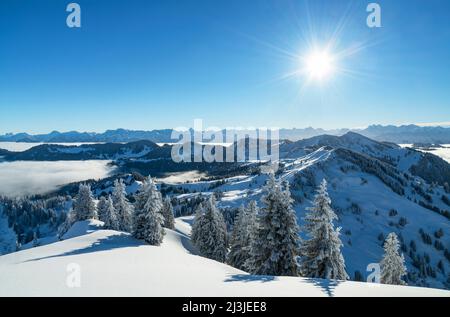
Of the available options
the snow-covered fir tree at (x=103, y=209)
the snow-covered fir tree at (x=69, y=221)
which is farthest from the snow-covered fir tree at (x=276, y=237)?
the snow-covered fir tree at (x=69, y=221)

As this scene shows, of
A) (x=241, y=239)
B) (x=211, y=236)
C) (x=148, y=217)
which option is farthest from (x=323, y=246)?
(x=211, y=236)

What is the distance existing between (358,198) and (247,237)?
479 feet

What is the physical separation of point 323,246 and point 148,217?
22.9m

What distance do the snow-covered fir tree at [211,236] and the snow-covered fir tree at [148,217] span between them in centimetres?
870

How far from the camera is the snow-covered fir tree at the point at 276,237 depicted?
24.7m

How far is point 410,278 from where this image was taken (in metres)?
97.8

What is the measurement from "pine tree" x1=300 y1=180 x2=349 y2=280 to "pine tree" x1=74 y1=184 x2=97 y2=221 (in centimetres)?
4710

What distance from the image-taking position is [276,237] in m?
25.1

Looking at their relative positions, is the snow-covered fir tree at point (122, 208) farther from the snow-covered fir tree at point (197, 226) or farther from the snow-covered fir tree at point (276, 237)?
the snow-covered fir tree at point (276, 237)

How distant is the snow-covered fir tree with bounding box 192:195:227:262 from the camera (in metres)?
43.5

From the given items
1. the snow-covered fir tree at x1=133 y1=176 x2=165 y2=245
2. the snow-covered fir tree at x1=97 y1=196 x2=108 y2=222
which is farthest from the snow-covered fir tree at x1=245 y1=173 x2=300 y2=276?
the snow-covered fir tree at x1=97 y1=196 x2=108 y2=222

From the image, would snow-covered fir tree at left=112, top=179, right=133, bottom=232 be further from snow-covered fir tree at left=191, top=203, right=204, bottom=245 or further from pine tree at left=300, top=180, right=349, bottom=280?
pine tree at left=300, top=180, right=349, bottom=280

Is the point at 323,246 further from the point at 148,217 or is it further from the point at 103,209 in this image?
the point at 103,209

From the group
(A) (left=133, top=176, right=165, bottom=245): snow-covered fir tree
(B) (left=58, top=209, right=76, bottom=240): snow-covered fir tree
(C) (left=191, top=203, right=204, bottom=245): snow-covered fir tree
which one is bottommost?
(B) (left=58, top=209, right=76, bottom=240): snow-covered fir tree
